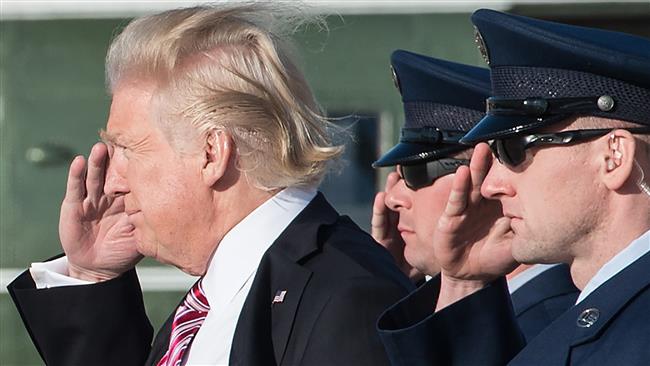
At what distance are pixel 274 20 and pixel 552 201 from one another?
125 cm

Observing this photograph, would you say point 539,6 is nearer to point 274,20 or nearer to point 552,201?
point 274,20

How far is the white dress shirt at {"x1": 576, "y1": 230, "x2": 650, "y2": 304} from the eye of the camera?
2451mm

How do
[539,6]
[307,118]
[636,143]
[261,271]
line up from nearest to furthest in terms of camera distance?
[636,143], [261,271], [307,118], [539,6]

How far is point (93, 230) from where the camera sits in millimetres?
3852

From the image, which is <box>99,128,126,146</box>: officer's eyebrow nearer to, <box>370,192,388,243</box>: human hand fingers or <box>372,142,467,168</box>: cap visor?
<box>372,142,467,168</box>: cap visor

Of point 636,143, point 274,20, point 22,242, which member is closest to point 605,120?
point 636,143

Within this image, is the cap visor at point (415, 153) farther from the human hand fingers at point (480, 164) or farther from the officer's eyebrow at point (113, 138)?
the officer's eyebrow at point (113, 138)

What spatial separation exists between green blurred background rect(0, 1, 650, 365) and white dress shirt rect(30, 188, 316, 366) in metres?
4.06

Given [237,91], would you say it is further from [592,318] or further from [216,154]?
[592,318]

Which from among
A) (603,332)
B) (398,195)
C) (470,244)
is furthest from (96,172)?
(603,332)

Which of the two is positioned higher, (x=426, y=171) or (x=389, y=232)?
(x=426, y=171)

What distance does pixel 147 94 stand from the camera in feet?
10.9

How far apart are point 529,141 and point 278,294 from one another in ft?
2.60

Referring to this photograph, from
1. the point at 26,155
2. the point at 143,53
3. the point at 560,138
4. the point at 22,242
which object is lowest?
the point at 22,242
